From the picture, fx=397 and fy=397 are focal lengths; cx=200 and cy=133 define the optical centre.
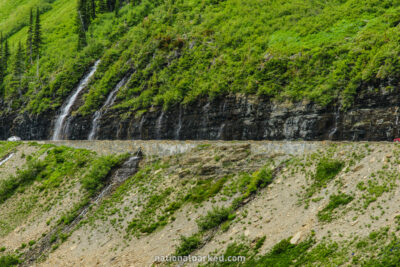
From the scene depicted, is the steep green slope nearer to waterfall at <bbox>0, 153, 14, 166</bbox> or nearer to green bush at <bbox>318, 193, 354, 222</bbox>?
green bush at <bbox>318, 193, 354, 222</bbox>

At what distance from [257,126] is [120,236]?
13996 mm

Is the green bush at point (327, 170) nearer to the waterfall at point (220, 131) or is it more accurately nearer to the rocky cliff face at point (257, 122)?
the rocky cliff face at point (257, 122)

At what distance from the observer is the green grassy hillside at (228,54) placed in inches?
1169

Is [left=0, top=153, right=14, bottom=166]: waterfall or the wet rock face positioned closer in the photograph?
[left=0, top=153, right=14, bottom=166]: waterfall

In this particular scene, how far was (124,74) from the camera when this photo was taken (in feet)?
167

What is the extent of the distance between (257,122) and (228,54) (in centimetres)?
1177

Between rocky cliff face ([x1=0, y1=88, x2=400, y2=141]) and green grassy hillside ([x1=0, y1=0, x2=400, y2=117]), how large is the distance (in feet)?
3.00

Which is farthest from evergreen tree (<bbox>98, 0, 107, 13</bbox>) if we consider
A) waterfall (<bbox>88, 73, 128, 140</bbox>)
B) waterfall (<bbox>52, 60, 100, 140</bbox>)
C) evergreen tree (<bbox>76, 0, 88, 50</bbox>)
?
waterfall (<bbox>88, 73, 128, 140</bbox>)

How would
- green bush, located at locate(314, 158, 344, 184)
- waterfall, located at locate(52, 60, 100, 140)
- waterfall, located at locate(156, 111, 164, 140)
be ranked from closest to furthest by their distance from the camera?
green bush, located at locate(314, 158, 344, 184) < waterfall, located at locate(156, 111, 164, 140) < waterfall, located at locate(52, 60, 100, 140)

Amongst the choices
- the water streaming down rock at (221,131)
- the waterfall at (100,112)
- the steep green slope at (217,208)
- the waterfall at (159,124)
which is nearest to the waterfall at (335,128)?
the steep green slope at (217,208)

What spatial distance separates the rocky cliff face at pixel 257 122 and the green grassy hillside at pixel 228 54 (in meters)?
0.91

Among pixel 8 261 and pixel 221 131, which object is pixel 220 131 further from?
pixel 8 261

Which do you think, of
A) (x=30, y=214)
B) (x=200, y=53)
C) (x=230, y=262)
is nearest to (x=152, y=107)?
(x=200, y=53)

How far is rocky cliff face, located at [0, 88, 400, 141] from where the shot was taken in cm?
2541
